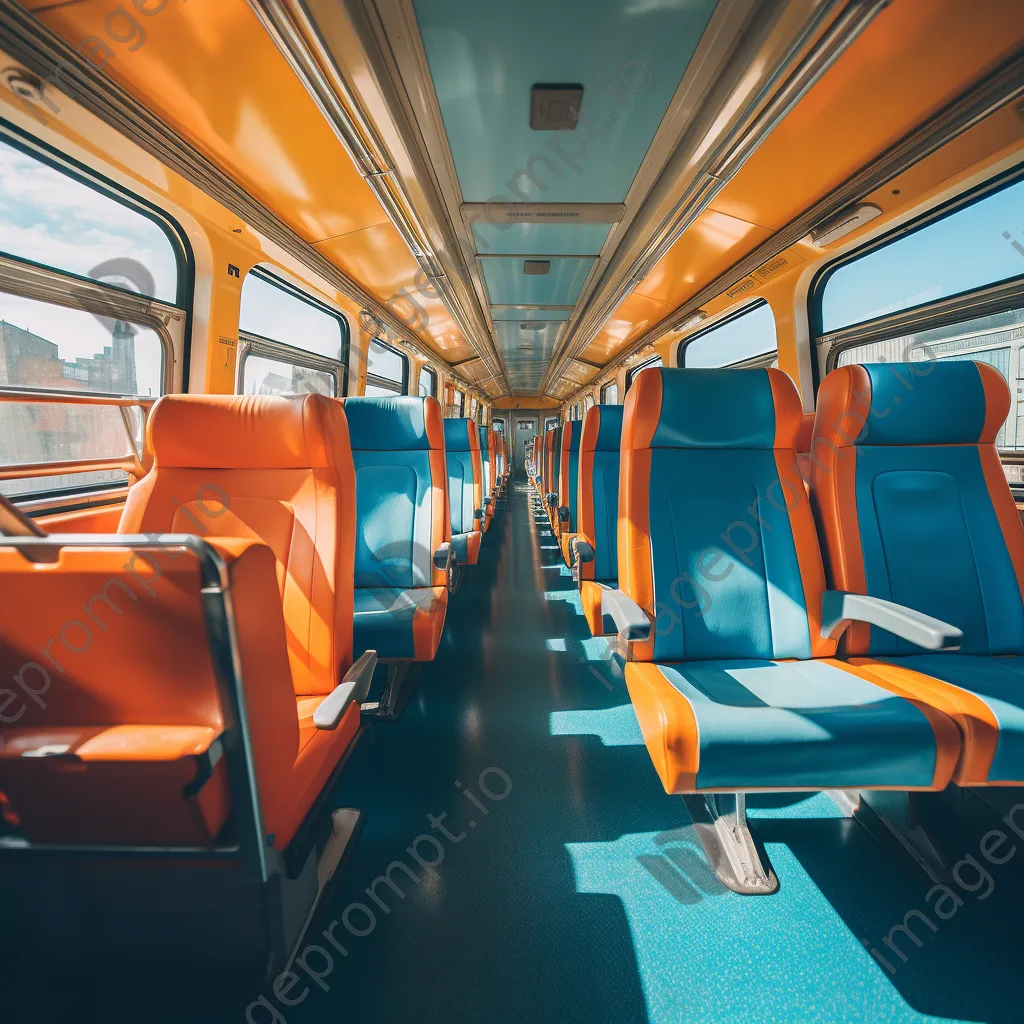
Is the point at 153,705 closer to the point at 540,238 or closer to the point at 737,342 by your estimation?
the point at 540,238

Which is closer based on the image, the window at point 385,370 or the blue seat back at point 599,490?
the blue seat back at point 599,490

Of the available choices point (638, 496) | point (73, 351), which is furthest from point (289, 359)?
point (638, 496)

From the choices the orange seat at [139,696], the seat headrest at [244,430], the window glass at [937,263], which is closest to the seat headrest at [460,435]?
the window glass at [937,263]

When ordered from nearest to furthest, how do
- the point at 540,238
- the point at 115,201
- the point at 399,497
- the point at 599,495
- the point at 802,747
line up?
the point at 802,747, the point at 115,201, the point at 399,497, the point at 599,495, the point at 540,238

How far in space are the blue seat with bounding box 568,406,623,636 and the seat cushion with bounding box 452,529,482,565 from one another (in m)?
0.94

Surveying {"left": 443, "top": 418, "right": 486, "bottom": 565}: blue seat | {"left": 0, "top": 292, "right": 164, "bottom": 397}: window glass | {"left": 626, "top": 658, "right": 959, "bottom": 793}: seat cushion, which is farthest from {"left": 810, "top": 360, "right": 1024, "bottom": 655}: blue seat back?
{"left": 443, "top": 418, "right": 486, "bottom": 565}: blue seat

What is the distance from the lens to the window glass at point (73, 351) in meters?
2.08

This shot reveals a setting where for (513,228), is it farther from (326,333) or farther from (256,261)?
(326,333)

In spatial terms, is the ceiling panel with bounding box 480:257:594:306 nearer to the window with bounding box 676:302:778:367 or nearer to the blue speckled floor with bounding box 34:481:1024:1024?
the window with bounding box 676:302:778:367

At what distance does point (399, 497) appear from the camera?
2.82 meters

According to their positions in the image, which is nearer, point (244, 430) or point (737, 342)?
point (244, 430)

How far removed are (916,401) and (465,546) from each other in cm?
309

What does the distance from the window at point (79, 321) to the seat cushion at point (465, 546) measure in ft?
6.92

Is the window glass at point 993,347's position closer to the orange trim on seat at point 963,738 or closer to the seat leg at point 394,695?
Result: the orange trim on seat at point 963,738
